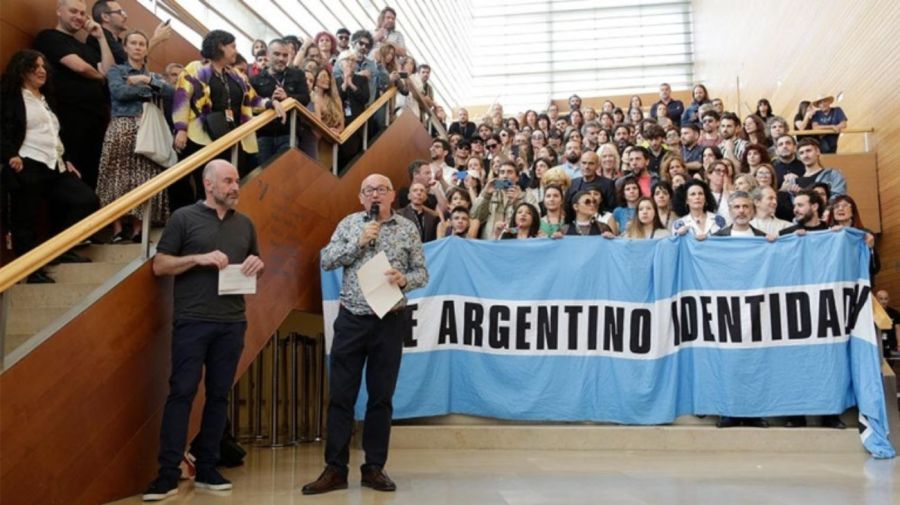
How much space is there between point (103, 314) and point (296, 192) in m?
2.58

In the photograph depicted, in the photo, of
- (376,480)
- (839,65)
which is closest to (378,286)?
(376,480)

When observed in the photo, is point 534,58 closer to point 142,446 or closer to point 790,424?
point 790,424

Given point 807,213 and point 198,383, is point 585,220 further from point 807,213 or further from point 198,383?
point 198,383

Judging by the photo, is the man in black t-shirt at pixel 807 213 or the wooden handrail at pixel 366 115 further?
the wooden handrail at pixel 366 115

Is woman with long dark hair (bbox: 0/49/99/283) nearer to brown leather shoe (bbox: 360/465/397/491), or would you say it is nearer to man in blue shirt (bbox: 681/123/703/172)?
brown leather shoe (bbox: 360/465/397/491)

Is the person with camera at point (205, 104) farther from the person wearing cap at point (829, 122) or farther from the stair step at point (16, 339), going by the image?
the person wearing cap at point (829, 122)

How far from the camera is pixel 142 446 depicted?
14.3 feet

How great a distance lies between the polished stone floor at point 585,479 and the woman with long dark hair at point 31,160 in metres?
1.73

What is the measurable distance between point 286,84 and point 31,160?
8.74 ft

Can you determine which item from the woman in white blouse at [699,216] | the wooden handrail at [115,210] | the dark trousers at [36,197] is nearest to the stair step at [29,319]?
the wooden handrail at [115,210]

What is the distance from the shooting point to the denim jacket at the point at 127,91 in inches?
214

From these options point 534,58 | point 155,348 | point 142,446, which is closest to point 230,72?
point 155,348

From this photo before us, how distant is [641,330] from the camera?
6551mm

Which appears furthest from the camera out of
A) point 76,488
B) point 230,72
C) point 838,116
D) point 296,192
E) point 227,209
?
point 838,116
